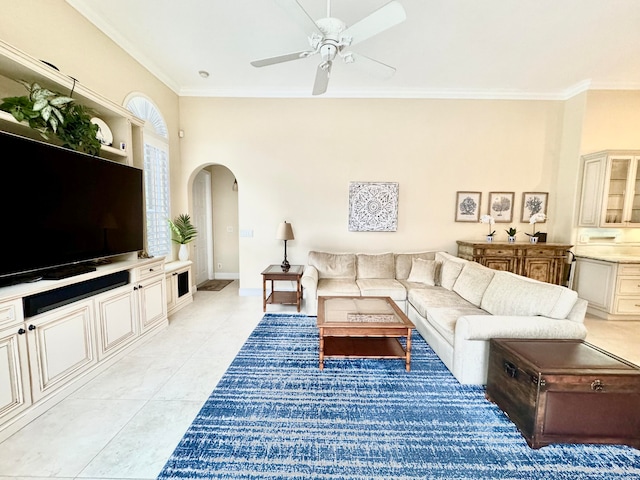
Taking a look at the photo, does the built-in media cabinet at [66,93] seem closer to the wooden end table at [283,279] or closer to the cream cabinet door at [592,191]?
the wooden end table at [283,279]

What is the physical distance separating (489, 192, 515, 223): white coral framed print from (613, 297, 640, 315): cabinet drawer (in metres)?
1.75

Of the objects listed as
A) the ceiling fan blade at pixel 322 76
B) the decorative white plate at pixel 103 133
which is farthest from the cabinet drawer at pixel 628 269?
the decorative white plate at pixel 103 133

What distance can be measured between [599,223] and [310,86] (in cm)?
492

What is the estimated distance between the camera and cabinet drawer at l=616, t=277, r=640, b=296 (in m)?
3.62

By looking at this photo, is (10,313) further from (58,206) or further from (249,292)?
(249,292)

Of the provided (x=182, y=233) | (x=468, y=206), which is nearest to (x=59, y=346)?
(x=182, y=233)

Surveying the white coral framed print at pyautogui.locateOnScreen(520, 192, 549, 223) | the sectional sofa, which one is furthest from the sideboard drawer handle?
the white coral framed print at pyautogui.locateOnScreen(520, 192, 549, 223)

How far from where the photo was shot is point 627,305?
12.0 feet

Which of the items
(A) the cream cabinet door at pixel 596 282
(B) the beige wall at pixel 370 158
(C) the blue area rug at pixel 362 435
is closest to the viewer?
(C) the blue area rug at pixel 362 435

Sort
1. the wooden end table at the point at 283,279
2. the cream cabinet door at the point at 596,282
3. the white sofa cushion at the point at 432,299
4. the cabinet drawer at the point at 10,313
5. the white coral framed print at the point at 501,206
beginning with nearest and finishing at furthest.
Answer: the cabinet drawer at the point at 10,313, the white sofa cushion at the point at 432,299, the cream cabinet door at the point at 596,282, the wooden end table at the point at 283,279, the white coral framed print at the point at 501,206

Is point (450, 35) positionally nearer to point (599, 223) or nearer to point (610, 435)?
point (599, 223)

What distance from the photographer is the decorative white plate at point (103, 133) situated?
255cm

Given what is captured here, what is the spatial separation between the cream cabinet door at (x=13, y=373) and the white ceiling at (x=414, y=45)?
10.1 ft

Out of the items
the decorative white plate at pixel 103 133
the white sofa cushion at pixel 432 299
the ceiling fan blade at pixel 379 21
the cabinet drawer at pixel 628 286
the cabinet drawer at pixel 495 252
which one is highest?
the ceiling fan blade at pixel 379 21
